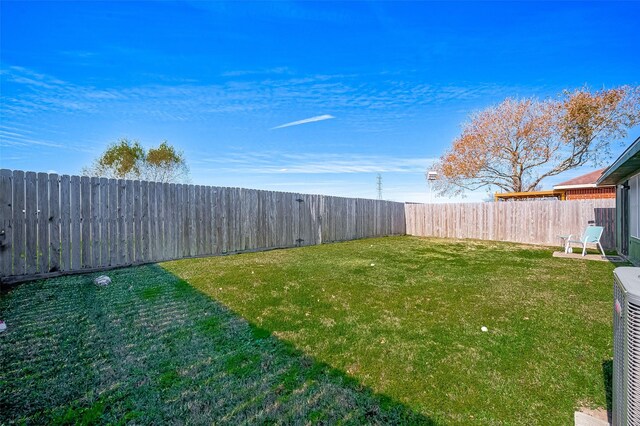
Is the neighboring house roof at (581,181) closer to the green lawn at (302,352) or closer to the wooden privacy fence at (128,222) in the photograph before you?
the green lawn at (302,352)

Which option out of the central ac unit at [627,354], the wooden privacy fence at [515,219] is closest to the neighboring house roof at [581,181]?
the wooden privacy fence at [515,219]

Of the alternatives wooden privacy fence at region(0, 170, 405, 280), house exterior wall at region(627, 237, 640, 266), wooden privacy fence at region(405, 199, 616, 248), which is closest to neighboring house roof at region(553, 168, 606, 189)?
wooden privacy fence at region(405, 199, 616, 248)

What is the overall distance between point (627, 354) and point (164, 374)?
2.62m

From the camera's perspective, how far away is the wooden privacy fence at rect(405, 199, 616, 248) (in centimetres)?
1016

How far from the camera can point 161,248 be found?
22.2 feet

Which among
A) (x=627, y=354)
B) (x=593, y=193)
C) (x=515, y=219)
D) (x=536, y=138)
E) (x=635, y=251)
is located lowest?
(x=635, y=251)

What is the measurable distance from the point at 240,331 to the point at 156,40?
323 inches

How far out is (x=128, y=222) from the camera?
6211 millimetres

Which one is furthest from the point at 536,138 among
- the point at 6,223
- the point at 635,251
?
the point at 6,223

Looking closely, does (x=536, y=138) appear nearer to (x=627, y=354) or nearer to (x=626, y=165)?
(x=626, y=165)

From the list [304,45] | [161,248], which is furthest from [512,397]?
[304,45]

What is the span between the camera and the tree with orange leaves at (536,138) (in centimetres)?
1619

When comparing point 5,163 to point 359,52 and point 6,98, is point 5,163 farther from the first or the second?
point 359,52

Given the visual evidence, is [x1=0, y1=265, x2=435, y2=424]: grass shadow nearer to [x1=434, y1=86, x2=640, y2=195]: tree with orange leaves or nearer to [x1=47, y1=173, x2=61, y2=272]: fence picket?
[x1=47, y1=173, x2=61, y2=272]: fence picket
